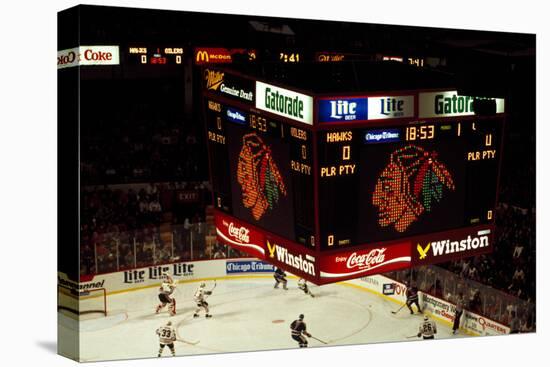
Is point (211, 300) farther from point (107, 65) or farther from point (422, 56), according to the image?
point (422, 56)

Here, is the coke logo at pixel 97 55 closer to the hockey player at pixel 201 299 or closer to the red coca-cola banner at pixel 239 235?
the red coca-cola banner at pixel 239 235

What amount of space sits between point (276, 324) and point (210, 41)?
2963 millimetres

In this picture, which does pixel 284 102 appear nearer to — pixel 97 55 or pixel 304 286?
pixel 97 55

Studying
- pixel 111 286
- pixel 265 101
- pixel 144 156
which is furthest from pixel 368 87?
pixel 111 286

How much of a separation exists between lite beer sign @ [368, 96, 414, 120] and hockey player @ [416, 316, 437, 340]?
2.43m

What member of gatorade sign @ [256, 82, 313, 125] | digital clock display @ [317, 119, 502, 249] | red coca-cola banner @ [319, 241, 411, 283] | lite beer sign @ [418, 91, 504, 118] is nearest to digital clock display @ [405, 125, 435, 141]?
digital clock display @ [317, 119, 502, 249]

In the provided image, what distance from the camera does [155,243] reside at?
11.8 meters

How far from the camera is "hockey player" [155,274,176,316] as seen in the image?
38.7 ft

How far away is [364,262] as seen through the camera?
40.1 ft

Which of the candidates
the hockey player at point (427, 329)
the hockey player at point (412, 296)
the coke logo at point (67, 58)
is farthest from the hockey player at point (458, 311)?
the coke logo at point (67, 58)

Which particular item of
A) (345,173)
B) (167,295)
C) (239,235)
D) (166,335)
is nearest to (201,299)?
(167,295)

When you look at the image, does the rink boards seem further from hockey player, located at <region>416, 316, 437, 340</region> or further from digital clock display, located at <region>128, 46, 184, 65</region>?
digital clock display, located at <region>128, 46, 184, 65</region>

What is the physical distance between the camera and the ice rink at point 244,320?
37.9 feet

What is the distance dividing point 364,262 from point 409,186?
0.90m
